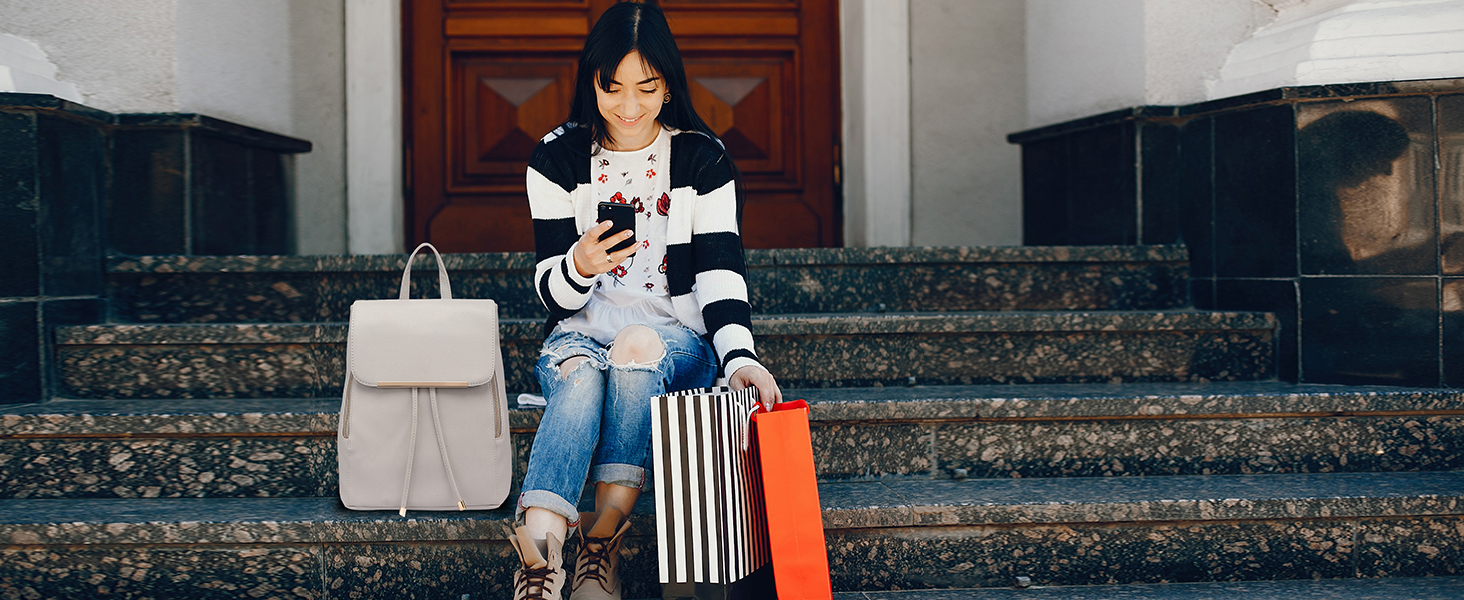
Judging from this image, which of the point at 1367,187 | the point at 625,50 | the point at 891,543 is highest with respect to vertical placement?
the point at 625,50

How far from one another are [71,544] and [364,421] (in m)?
0.71

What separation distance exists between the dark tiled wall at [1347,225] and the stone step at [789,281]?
10.1 inches

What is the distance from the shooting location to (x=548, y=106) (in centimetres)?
400

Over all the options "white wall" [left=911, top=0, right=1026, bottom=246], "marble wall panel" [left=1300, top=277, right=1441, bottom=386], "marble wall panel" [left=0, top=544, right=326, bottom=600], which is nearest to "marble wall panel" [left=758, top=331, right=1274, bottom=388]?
"marble wall panel" [left=1300, top=277, right=1441, bottom=386]

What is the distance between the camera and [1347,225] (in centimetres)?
252

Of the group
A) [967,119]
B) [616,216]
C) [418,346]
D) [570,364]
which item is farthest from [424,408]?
[967,119]

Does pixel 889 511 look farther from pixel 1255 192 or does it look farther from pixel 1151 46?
pixel 1151 46

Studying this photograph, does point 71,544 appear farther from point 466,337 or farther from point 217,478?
point 466,337

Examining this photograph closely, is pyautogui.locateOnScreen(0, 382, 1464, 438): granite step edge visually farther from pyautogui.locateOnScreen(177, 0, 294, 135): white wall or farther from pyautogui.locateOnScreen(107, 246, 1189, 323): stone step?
pyautogui.locateOnScreen(177, 0, 294, 135): white wall

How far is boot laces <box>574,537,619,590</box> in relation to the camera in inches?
69.9

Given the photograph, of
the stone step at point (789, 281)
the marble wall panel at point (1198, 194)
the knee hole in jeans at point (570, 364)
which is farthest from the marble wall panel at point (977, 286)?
the knee hole in jeans at point (570, 364)

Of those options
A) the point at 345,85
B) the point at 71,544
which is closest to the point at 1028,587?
the point at 71,544

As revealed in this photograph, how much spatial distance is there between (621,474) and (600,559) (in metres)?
0.18

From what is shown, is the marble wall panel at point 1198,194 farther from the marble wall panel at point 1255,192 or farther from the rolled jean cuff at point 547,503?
the rolled jean cuff at point 547,503
